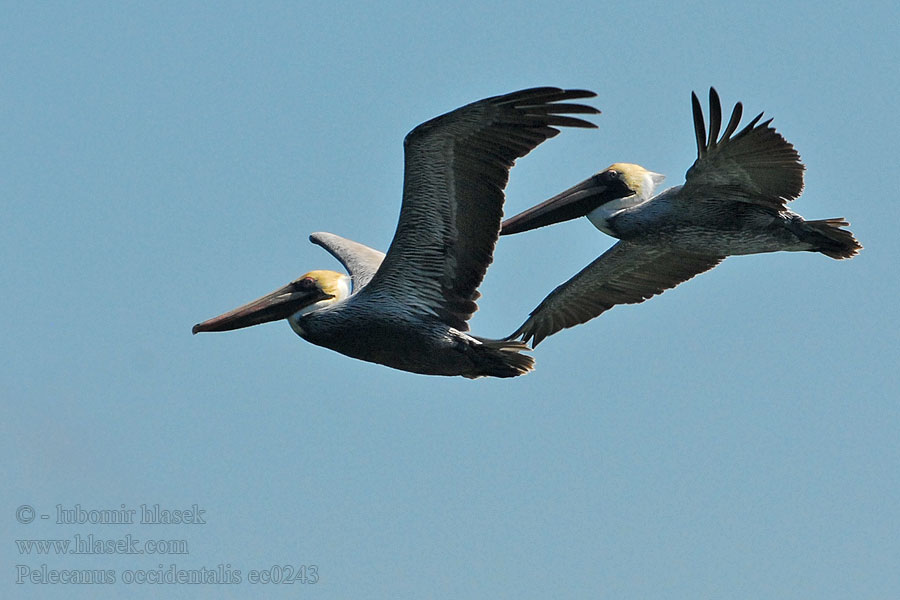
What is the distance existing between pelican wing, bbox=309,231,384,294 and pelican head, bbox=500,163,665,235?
118 cm

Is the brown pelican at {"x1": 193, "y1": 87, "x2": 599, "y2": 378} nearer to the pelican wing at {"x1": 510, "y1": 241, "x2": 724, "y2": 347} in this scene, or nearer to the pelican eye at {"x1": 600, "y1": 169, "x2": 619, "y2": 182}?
the pelican wing at {"x1": 510, "y1": 241, "x2": 724, "y2": 347}

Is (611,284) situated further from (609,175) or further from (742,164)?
(742,164)

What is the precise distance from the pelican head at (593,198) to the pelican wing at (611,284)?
1.29 ft

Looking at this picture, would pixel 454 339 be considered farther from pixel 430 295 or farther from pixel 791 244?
pixel 791 244

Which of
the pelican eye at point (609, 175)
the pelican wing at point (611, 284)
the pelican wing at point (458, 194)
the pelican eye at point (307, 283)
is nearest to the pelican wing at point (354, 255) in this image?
the pelican eye at point (307, 283)

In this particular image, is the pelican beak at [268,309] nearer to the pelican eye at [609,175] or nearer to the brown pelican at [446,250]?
the brown pelican at [446,250]

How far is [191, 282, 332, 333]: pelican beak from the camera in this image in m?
13.3

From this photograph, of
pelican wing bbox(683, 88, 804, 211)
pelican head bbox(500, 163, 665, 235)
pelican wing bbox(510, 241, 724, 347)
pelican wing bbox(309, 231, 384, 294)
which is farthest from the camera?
pelican wing bbox(510, 241, 724, 347)

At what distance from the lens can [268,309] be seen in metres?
13.5

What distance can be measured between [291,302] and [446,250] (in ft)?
5.77

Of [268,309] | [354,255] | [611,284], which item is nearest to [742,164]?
[611,284]

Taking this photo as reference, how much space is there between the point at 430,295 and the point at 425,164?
3.36 feet

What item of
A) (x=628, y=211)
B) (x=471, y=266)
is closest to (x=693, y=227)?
(x=628, y=211)

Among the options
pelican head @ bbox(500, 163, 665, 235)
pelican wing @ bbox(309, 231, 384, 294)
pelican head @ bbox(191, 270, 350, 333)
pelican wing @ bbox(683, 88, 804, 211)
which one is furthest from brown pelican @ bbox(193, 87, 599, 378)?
pelican head @ bbox(500, 163, 665, 235)
